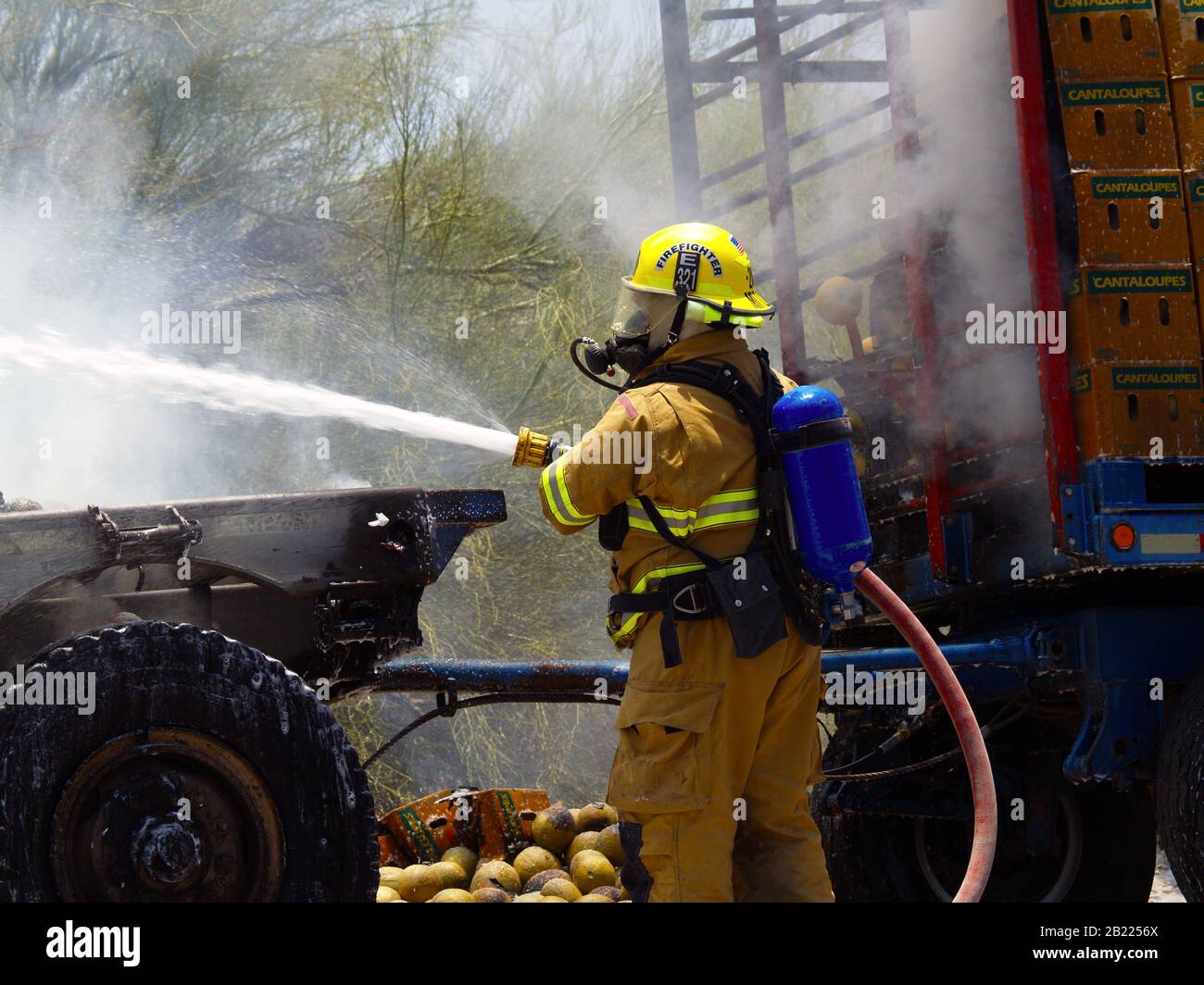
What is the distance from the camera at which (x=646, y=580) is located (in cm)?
387

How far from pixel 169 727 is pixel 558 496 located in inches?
43.9

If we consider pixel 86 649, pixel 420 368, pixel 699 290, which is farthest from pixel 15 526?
pixel 420 368

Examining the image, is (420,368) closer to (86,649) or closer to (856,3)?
(856,3)

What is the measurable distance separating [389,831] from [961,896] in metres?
3.08

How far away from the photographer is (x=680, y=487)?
3750 mm

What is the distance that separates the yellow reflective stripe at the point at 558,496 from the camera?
3754 millimetres
